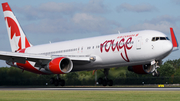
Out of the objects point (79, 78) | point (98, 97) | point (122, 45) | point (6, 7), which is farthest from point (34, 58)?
point (98, 97)

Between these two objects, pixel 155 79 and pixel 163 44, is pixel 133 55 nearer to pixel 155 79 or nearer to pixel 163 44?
pixel 163 44

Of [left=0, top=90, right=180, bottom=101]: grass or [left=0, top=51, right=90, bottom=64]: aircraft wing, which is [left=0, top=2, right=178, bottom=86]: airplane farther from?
[left=0, top=90, right=180, bottom=101]: grass

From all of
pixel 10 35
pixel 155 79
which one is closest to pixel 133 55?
pixel 155 79

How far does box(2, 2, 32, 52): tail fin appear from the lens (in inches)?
1678

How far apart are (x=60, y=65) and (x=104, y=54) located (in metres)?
4.56

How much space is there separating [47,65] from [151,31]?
10.6 m

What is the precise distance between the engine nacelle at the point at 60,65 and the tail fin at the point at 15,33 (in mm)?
11876

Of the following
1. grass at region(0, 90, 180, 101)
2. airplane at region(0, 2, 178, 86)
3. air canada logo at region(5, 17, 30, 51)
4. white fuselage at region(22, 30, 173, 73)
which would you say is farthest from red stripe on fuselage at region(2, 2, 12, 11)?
grass at region(0, 90, 180, 101)

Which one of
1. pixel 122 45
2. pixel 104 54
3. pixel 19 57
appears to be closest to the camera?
pixel 122 45

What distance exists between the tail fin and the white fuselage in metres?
8.84

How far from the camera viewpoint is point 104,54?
3170cm

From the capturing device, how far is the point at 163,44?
28344 millimetres

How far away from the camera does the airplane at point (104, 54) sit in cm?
2897

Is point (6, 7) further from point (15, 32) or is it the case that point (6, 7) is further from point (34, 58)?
point (34, 58)
